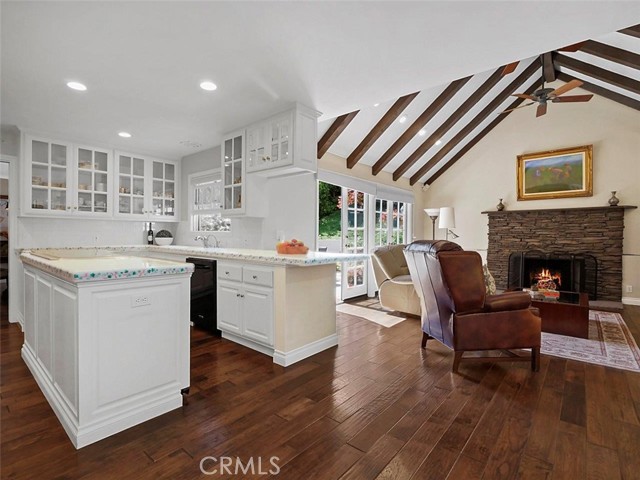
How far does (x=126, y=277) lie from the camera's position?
1753mm

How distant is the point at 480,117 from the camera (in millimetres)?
6176

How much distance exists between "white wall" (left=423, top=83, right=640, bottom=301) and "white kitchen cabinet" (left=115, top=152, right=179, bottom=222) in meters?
5.76

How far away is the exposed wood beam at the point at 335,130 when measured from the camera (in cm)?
447

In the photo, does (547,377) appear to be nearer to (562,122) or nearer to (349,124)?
(349,124)

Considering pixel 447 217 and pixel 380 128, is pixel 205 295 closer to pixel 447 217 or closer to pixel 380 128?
pixel 380 128

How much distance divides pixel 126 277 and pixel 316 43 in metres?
1.83

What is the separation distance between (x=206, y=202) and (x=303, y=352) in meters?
2.87

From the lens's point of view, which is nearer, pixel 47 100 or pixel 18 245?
pixel 47 100

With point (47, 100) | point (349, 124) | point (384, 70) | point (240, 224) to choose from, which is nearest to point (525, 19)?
point (384, 70)

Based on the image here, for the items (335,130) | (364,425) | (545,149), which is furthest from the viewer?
(545,149)

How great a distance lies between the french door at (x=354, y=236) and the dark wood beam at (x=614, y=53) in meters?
3.59

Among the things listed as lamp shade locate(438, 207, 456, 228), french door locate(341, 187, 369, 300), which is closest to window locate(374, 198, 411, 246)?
french door locate(341, 187, 369, 300)

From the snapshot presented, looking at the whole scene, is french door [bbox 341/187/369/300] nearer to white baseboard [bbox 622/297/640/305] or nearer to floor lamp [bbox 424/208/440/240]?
floor lamp [bbox 424/208/440/240]

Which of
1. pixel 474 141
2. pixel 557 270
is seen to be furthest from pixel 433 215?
pixel 557 270
